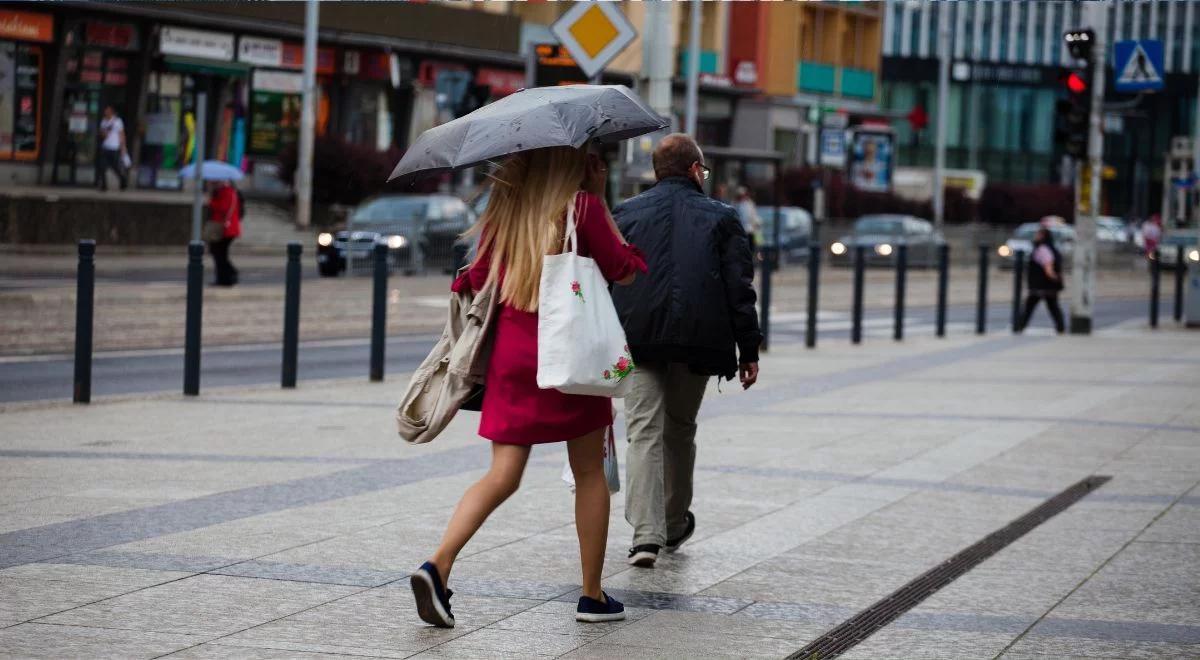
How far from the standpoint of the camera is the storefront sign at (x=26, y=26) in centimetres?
3734

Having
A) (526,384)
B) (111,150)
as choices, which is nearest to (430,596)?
(526,384)

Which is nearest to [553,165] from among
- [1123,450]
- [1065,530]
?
[1065,530]

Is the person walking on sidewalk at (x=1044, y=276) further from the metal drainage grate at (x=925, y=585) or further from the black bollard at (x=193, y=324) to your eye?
the metal drainage grate at (x=925, y=585)

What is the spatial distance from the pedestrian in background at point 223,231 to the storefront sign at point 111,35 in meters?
15.1

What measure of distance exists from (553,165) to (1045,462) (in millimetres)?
5245

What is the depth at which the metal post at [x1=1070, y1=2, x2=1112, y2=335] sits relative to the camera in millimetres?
22562

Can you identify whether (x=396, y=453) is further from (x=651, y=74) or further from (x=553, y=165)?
(x=651, y=74)

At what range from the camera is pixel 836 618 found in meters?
6.00

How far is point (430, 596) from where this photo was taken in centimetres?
548

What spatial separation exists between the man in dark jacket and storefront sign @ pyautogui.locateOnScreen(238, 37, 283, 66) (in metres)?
37.2

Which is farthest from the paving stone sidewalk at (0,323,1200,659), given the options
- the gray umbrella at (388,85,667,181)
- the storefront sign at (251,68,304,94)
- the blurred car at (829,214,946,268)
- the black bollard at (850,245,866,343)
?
the storefront sign at (251,68,304,94)

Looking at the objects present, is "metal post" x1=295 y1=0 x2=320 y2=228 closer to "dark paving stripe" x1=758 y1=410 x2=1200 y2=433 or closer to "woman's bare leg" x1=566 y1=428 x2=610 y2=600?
"dark paving stripe" x1=758 y1=410 x2=1200 y2=433

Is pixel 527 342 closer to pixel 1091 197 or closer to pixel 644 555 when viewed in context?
pixel 644 555

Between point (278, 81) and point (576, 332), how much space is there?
3943 centimetres
